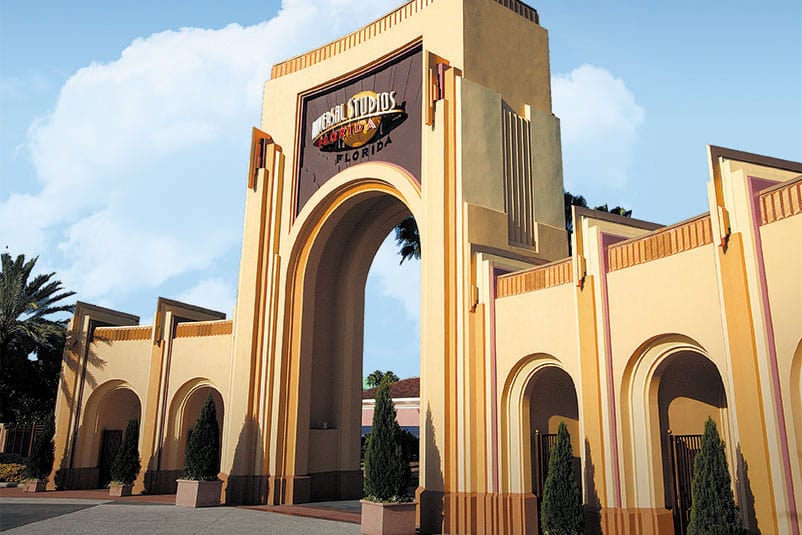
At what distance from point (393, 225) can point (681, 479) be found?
622 inches

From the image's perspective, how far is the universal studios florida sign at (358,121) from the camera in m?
24.4

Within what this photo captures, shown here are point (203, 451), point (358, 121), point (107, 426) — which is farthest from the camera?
point (107, 426)

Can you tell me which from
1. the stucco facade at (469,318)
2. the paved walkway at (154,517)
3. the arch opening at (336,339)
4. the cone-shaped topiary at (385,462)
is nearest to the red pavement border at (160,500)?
the paved walkway at (154,517)

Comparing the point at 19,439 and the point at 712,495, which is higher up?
the point at 19,439

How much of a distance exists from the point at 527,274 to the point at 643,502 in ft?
21.1

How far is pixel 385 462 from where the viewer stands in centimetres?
1752

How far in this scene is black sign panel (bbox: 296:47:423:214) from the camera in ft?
78.1

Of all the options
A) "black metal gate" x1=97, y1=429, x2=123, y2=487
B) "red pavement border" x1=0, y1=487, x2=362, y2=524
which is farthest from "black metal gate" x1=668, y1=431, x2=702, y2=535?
"black metal gate" x1=97, y1=429, x2=123, y2=487

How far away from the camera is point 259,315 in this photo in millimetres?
26234

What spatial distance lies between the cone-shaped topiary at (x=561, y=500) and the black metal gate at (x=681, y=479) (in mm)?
2169

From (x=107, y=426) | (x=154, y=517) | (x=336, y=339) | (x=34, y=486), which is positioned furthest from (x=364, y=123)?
(x=34, y=486)

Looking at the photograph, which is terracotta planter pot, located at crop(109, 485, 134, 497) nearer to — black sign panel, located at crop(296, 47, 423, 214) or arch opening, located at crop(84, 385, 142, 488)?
arch opening, located at crop(84, 385, 142, 488)

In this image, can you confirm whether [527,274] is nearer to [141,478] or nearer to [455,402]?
[455,402]

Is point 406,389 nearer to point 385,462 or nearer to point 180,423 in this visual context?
point 180,423
